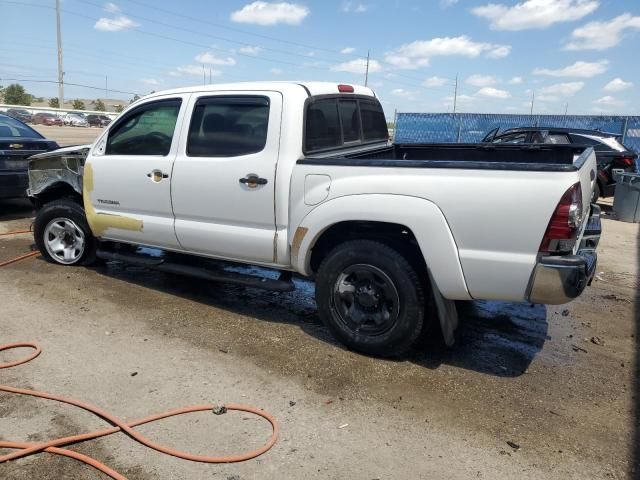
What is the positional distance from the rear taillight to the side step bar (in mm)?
2002

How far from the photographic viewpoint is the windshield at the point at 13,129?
27.9 feet

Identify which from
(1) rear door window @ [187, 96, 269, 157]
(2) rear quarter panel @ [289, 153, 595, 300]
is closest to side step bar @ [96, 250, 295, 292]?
(2) rear quarter panel @ [289, 153, 595, 300]

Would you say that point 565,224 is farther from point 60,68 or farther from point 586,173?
point 60,68

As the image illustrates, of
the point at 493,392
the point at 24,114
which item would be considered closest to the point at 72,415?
the point at 493,392

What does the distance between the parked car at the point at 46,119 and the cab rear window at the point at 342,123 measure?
33.6m

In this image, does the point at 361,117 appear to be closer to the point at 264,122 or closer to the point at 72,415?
the point at 264,122

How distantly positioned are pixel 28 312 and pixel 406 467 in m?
3.67

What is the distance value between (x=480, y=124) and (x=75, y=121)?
29173 mm

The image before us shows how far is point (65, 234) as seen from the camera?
5.89 metres

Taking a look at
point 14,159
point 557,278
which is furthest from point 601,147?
point 14,159

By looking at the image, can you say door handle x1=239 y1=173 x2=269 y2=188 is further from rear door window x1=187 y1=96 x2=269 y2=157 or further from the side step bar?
the side step bar

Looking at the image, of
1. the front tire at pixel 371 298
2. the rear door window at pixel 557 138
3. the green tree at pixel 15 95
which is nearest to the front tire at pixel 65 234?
the front tire at pixel 371 298

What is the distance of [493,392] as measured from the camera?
3.46 meters

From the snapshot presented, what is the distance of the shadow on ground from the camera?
13.0ft
